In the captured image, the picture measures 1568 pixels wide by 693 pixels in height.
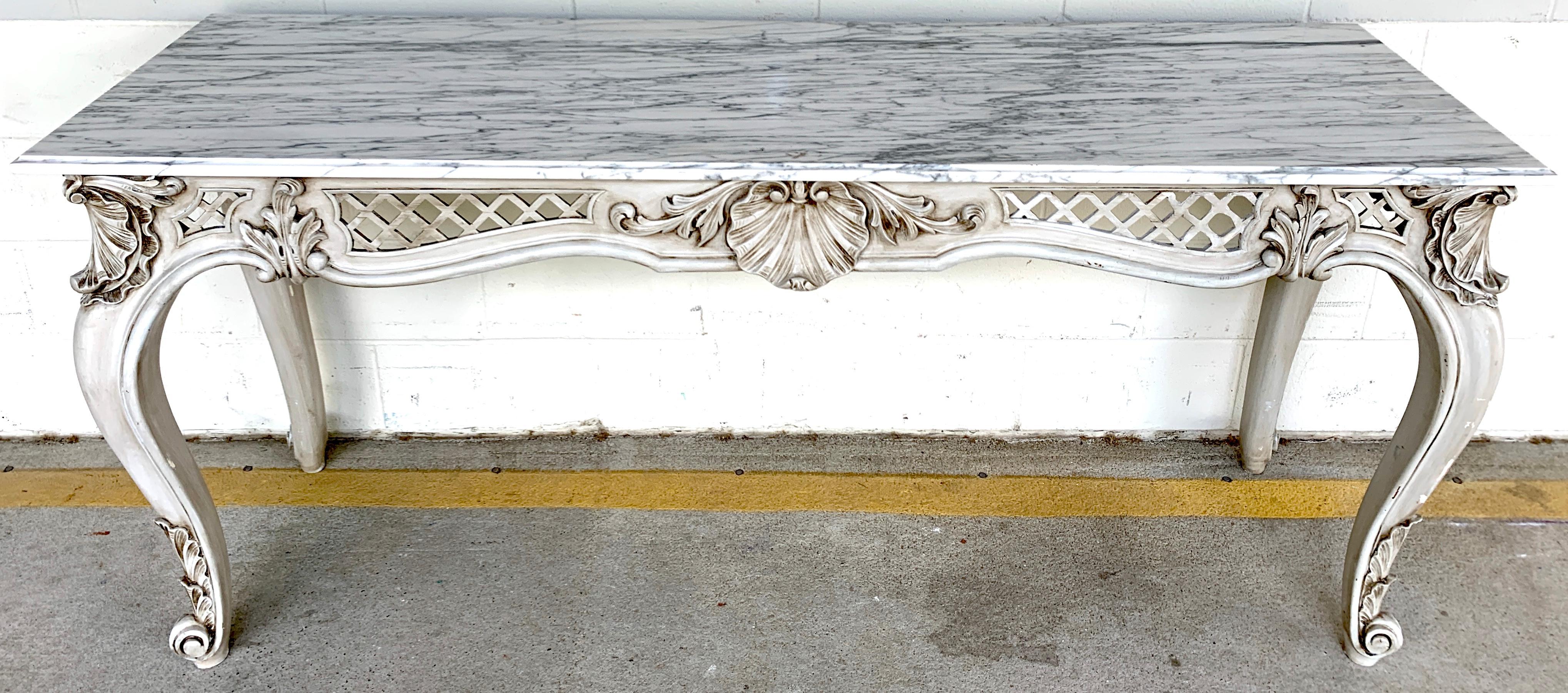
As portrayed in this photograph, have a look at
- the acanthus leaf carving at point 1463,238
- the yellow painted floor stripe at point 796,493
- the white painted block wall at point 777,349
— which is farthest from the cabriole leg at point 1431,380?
the white painted block wall at point 777,349

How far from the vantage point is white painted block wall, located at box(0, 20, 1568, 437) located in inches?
77.5

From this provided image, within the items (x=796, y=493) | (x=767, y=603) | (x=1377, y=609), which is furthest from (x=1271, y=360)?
(x=767, y=603)

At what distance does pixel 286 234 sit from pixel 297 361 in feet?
2.48

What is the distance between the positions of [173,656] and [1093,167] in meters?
1.48

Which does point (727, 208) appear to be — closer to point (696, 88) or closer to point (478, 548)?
point (696, 88)

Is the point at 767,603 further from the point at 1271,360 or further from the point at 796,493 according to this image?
the point at 1271,360

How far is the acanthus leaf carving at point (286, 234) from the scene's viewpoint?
1.24 meters

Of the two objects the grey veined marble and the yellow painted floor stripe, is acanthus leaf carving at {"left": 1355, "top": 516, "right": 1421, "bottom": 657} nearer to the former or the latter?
the yellow painted floor stripe

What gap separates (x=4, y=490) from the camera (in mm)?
2012

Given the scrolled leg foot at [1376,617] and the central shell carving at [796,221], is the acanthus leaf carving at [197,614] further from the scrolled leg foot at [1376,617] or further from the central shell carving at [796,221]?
the scrolled leg foot at [1376,617]

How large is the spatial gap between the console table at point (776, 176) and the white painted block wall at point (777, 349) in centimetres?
53

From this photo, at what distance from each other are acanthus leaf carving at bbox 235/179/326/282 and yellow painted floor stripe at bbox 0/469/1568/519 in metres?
0.79

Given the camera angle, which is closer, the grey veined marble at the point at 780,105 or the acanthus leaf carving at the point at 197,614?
the grey veined marble at the point at 780,105

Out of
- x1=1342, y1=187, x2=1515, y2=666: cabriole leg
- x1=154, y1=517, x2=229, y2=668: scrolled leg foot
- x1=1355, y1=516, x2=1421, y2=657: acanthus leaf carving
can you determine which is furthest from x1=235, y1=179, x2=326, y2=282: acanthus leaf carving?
x1=1355, y1=516, x2=1421, y2=657: acanthus leaf carving
